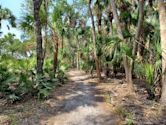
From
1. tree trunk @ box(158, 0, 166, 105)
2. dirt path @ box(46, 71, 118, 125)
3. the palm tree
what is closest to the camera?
dirt path @ box(46, 71, 118, 125)

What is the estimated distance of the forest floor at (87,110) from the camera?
9211mm

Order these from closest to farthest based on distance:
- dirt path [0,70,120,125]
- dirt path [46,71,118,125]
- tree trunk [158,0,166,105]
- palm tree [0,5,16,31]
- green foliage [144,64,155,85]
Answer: dirt path [46,71,118,125], dirt path [0,70,120,125], tree trunk [158,0,166,105], green foliage [144,64,155,85], palm tree [0,5,16,31]

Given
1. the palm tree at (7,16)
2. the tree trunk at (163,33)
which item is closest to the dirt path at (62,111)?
the tree trunk at (163,33)

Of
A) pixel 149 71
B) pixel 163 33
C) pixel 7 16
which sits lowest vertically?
pixel 149 71

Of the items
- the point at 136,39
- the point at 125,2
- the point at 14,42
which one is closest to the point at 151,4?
the point at 125,2

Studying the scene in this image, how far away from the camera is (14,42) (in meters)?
41.1

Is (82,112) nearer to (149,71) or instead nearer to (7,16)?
(149,71)

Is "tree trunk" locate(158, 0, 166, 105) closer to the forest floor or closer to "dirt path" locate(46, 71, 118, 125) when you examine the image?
the forest floor

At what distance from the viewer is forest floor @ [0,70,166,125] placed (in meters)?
9.21

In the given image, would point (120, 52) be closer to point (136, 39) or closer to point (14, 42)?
point (136, 39)

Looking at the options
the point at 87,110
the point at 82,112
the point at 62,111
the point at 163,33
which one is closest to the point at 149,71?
the point at 163,33

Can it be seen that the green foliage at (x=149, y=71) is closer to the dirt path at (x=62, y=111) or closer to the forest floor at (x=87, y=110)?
the forest floor at (x=87, y=110)

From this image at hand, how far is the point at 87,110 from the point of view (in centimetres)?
1028

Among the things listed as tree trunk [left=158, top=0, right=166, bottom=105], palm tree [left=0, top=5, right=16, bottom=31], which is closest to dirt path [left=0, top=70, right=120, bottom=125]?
tree trunk [left=158, top=0, right=166, bottom=105]
